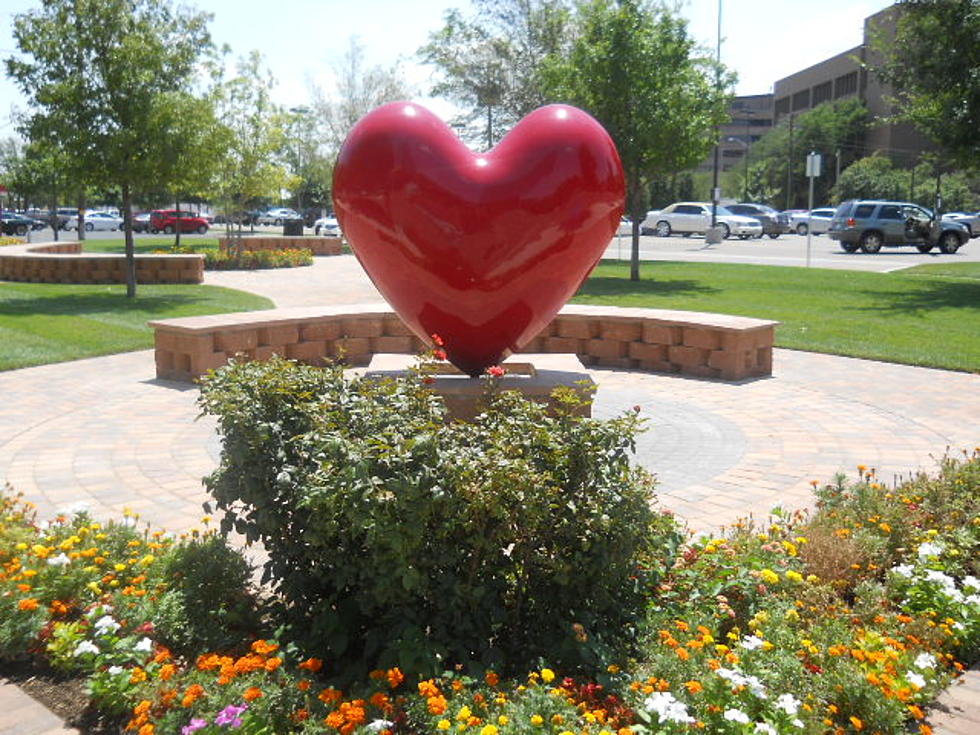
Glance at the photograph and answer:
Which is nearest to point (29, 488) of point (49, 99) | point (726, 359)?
point (726, 359)

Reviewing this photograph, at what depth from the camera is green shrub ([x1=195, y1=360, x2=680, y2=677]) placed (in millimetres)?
3463

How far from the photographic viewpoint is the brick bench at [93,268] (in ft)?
70.6

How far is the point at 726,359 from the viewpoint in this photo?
Result: 9969 millimetres

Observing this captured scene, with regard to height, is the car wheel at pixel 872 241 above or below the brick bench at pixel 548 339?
above

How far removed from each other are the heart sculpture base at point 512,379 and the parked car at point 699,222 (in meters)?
39.5

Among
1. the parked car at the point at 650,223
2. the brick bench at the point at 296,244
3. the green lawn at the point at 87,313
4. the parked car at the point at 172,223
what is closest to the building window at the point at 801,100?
the parked car at the point at 650,223

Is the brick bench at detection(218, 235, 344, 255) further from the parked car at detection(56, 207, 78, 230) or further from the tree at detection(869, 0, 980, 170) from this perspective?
the parked car at detection(56, 207, 78, 230)

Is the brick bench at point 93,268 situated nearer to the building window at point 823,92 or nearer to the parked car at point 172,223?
the parked car at point 172,223

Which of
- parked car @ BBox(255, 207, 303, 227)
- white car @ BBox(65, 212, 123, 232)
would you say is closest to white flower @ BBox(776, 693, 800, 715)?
white car @ BBox(65, 212, 123, 232)

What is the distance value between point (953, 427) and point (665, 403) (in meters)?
2.46

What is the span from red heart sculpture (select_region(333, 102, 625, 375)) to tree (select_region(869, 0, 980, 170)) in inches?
554

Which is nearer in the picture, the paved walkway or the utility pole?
the paved walkway

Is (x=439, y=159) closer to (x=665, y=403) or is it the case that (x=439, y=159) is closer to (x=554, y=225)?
(x=554, y=225)

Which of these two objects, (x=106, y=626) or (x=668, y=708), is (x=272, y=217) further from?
(x=668, y=708)
